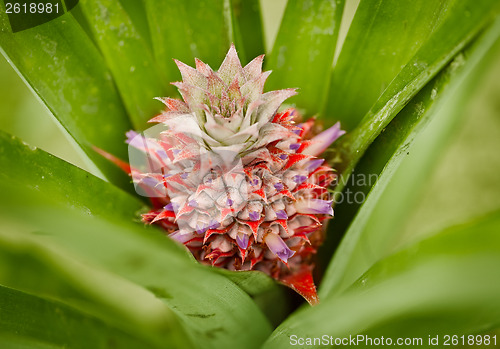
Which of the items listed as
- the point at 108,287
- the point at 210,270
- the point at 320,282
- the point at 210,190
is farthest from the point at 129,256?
the point at 108,287

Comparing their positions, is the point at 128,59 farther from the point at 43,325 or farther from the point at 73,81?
the point at 43,325

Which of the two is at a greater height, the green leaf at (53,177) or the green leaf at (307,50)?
the green leaf at (307,50)

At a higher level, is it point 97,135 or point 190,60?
point 190,60

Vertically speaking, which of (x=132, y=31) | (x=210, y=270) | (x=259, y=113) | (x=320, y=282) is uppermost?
(x=132, y=31)

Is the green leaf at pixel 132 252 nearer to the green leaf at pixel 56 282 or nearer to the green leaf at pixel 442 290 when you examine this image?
the green leaf at pixel 442 290

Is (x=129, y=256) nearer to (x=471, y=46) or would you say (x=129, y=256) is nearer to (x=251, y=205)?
(x=251, y=205)

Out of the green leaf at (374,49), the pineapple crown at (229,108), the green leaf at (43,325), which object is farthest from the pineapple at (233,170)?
the green leaf at (43,325)
